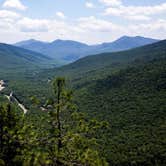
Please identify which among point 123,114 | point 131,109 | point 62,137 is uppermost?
point 62,137

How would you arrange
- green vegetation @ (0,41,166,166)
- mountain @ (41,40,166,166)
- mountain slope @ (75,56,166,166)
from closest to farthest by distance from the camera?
green vegetation @ (0,41,166,166) < mountain slope @ (75,56,166,166) < mountain @ (41,40,166,166)

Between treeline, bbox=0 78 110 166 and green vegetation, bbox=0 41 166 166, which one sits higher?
treeline, bbox=0 78 110 166

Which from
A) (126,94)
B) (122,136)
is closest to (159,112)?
(122,136)

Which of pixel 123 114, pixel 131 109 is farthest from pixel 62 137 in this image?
pixel 131 109

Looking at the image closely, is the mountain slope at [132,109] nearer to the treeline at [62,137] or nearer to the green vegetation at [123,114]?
the green vegetation at [123,114]

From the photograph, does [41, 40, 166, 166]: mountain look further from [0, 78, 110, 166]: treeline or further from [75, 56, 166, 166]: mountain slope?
[0, 78, 110, 166]: treeline

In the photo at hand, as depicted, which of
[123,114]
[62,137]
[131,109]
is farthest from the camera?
[131,109]

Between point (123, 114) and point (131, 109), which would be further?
point (131, 109)

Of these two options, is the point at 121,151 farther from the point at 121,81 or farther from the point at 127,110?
the point at 121,81

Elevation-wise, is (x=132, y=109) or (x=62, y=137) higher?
(x=62, y=137)

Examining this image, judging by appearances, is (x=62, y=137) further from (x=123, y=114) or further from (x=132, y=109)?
(x=132, y=109)

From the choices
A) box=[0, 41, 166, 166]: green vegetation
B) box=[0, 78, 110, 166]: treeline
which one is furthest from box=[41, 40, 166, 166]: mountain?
box=[0, 78, 110, 166]: treeline
